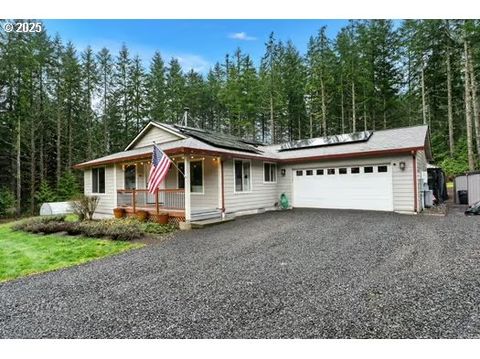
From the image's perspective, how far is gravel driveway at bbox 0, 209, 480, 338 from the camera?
2582 millimetres

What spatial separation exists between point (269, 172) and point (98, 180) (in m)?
8.24

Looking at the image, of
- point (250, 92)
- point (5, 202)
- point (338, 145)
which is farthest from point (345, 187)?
point (5, 202)

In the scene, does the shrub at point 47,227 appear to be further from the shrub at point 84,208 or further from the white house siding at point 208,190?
the white house siding at point 208,190

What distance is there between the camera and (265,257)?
16.3ft

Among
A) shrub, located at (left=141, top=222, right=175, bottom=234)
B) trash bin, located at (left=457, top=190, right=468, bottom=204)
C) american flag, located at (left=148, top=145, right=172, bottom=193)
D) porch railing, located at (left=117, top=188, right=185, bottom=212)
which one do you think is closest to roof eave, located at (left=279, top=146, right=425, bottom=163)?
trash bin, located at (left=457, top=190, right=468, bottom=204)

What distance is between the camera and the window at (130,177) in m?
12.3

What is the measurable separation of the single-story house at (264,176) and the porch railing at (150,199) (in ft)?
0.12

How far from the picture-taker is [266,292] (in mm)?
3393

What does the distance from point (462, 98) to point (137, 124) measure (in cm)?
2639

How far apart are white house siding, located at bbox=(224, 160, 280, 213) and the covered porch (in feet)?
1.32

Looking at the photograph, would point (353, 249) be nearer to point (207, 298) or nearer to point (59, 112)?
point (207, 298)

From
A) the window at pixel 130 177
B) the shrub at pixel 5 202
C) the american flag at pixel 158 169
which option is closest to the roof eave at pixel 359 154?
the american flag at pixel 158 169

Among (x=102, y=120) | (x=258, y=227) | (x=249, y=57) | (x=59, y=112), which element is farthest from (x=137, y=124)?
(x=258, y=227)

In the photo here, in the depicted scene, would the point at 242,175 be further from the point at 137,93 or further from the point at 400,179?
the point at 137,93
